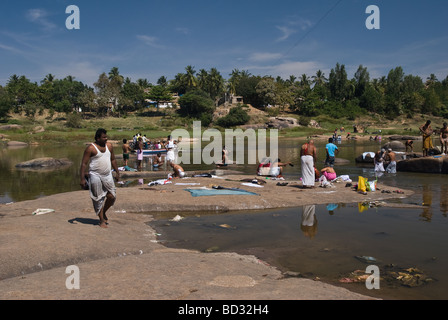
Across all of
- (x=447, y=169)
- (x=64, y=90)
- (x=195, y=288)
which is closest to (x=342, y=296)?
(x=195, y=288)

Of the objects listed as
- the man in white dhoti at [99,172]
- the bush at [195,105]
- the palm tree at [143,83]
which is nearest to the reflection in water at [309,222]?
the man in white dhoti at [99,172]

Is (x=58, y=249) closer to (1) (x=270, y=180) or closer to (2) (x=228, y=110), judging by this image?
(1) (x=270, y=180)

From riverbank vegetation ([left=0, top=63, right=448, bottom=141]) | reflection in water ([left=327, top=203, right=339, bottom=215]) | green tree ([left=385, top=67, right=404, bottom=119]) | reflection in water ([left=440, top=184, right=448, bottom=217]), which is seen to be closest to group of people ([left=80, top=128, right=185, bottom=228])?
reflection in water ([left=327, top=203, right=339, bottom=215])

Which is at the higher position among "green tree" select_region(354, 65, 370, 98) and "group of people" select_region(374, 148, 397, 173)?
"green tree" select_region(354, 65, 370, 98)

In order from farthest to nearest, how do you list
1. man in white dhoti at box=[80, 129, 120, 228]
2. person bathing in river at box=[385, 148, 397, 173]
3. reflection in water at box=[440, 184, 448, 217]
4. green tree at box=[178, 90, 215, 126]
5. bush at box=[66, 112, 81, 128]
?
green tree at box=[178, 90, 215, 126] < bush at box=[66, 112, 81, 128] < person bathing in river at box=[385, 148, 397, 173] < reflection in water at box=[440, 184, 448, 217] < man in white dhoti at box=[80, 129, 120, 228]

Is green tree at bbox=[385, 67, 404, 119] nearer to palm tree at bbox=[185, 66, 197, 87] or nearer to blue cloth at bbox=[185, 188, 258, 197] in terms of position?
palm tree at bbox=[185, 66, 197, 87]

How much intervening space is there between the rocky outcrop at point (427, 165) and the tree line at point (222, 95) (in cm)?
5904

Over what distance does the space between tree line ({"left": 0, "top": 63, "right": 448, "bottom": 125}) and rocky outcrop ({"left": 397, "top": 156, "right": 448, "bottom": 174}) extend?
2324 inches

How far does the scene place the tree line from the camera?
83.4 metres

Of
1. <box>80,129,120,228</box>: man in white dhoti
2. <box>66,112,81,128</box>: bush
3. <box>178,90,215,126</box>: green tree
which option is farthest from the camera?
<box>178,90,215,126</box>: green tree

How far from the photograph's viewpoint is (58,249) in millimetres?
6094

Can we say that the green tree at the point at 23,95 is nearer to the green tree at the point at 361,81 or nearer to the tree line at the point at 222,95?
the tree line at the point at 222,95

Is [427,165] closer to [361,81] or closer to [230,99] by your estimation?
[230,99]
